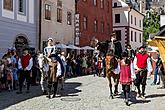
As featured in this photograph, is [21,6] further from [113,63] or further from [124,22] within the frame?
[124,22]

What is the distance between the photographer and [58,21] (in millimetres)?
31031

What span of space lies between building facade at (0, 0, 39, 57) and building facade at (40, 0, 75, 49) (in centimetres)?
133

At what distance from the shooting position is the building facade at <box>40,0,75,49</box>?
91.8 feet

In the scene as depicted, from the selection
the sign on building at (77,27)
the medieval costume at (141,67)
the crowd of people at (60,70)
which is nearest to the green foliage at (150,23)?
the sign on building at (77,27)

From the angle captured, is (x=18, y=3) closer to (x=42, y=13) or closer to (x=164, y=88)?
(x=42, y=13)

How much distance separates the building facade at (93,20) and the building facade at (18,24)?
958 centimetres

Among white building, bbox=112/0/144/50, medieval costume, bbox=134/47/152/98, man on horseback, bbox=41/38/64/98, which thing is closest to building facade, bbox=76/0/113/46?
white building, bbox=112/0/144/50

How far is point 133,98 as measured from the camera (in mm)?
13875

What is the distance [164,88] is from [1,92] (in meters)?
7.11

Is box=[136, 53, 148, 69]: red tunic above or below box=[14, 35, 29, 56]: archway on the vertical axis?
below

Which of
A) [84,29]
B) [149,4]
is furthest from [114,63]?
[149,4]

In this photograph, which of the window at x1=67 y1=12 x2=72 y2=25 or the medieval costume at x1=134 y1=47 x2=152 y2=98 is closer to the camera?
the medieval costume at x1=134 y1=47 x2=152 y2=98

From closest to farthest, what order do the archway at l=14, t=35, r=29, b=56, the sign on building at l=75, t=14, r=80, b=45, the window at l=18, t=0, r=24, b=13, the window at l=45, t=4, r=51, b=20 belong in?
the archway at l=14, t=35, r=29, b=56 → the window at l=18, t=0, r=24, b=13 → the window at l=45, t=4, r=51, b=20 → the sign on building at l=75, t=14, r=80, b=45

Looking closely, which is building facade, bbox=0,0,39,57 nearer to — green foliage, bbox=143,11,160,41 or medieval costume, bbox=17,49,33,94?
medieval costume, bbox=17,49,33,94
